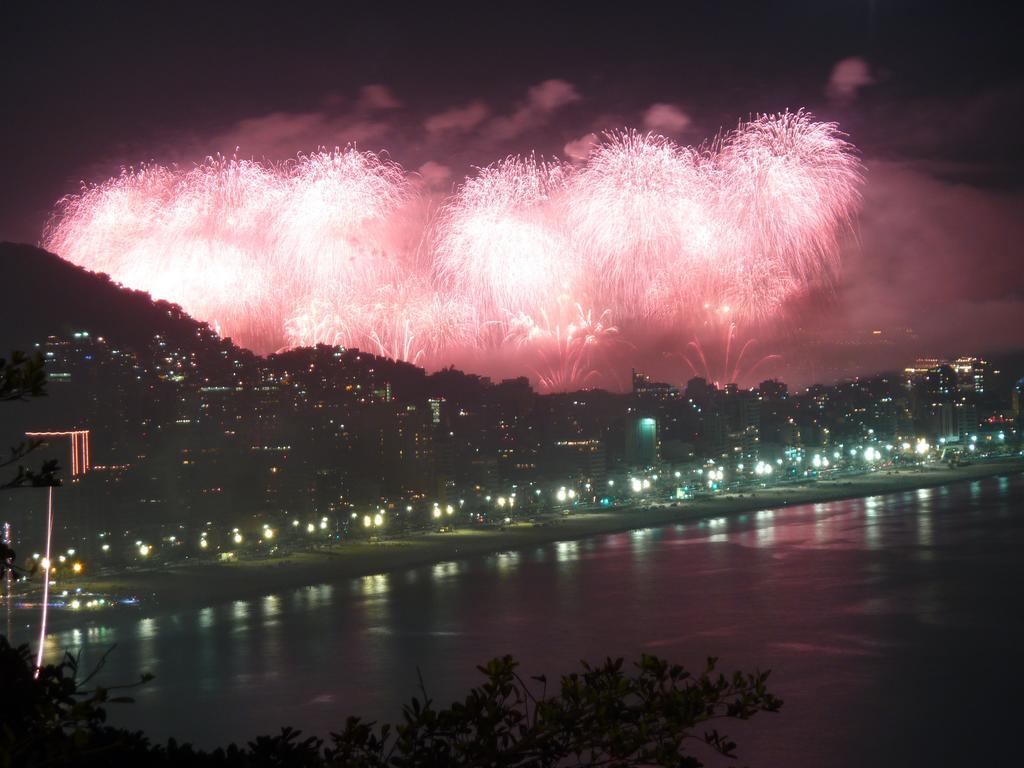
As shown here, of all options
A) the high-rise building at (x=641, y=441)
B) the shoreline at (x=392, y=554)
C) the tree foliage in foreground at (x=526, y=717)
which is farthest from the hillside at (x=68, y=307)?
the tree foliage in foreground at (x=526, y=717)

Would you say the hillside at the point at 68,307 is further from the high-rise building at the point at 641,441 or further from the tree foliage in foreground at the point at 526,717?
the tree foliage in foreground at the point at 526,717

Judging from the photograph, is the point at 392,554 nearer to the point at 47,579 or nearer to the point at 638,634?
the point at 47,579

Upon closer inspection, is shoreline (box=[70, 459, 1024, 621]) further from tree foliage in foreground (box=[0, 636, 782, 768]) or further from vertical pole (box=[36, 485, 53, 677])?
tree foliage in foreground (box=[0, 636, 782, 768])

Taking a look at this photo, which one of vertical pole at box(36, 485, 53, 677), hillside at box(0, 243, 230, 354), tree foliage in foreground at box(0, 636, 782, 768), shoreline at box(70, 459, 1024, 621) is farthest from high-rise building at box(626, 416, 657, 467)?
tree foliage in foreground at box(0, 636, 782, 768)

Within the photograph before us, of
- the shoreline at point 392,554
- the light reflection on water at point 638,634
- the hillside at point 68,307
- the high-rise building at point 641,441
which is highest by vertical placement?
the hillside at point 68,307

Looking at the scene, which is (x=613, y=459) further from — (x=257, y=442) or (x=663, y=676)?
(x=663, y=676)

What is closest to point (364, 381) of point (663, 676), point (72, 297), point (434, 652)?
point (72, 297)
